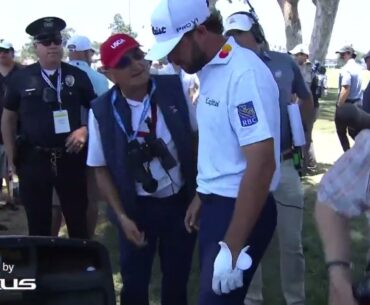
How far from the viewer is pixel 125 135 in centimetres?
316

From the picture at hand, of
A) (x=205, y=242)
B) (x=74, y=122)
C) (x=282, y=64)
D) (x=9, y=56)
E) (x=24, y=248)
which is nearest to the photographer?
(x=24, y=248)

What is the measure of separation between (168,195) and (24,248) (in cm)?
118

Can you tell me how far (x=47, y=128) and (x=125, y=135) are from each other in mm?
1344

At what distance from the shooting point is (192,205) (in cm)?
313

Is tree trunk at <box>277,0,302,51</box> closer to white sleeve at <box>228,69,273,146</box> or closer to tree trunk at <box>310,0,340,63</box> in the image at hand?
tree trunk at <box>310,0,340,63</box>

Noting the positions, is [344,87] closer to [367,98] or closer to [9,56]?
[9,56]

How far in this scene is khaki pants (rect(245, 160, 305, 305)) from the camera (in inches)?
157

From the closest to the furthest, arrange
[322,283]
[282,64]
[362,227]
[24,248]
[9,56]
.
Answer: [24,248] < [282,64] < [322,283] < [362,227] < [9,56]

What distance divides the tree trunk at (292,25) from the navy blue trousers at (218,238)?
9.35 meters

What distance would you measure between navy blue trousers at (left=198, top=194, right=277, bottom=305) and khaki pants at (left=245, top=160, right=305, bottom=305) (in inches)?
56.3

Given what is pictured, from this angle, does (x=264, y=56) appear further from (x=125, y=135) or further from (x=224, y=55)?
(x=224, y=55)

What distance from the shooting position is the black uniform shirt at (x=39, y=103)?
14.2ft

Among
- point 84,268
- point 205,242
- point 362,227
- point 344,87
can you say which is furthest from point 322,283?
point 344,87

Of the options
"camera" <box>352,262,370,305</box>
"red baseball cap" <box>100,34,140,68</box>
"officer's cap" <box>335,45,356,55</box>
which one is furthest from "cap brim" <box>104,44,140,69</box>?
"officer's cap" <box>335,45,356,55</box>
